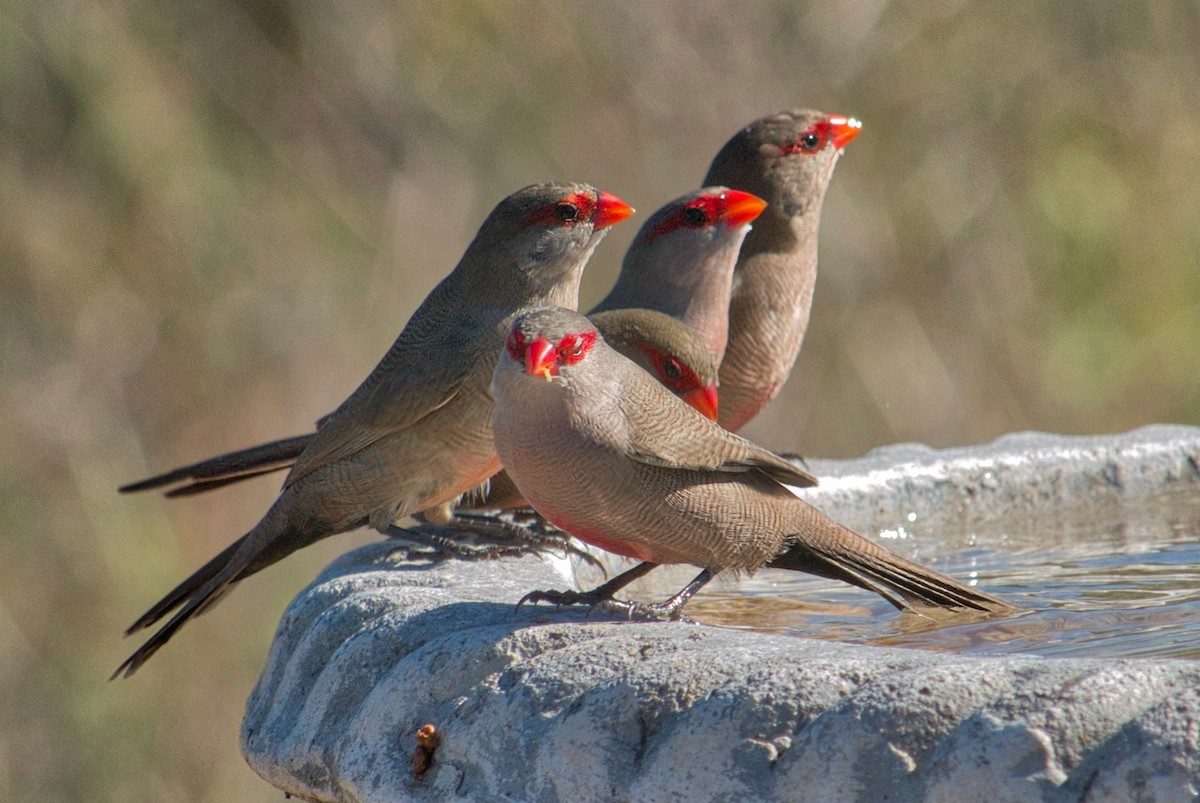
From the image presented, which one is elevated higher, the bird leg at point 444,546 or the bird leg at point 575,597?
the bird leg at point 444,546

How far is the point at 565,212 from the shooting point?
157 inches

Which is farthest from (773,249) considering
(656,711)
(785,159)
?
(656,711)

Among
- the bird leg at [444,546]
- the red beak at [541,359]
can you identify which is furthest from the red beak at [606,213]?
the red beak at [541,359]

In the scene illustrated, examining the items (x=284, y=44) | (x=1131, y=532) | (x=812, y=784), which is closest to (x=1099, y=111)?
(x=284, y=44)

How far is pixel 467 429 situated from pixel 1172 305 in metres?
6.23

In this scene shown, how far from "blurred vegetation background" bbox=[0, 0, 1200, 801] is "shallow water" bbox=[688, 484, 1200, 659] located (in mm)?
3414

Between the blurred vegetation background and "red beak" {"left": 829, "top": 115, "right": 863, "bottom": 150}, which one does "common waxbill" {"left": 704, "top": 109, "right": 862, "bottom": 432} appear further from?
the blurred vegetation background

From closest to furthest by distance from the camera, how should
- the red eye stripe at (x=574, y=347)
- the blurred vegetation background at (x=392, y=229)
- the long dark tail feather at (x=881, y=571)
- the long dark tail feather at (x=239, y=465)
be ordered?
the red eye stripe at (x=574, y=347)
the long dark tail feather at (x=881, y=571)
the long dark tail feather at (x=239, y=465)
the blurred vegetation background at (x=392, y=229)

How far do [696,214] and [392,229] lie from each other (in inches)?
105

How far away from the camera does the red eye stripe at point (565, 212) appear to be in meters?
3.98

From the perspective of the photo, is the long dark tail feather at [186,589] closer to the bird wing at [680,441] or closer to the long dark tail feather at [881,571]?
the bird wing at [680,441]

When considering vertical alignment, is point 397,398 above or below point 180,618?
above

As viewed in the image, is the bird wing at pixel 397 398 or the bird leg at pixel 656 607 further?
the bird wing at pixel 397 398

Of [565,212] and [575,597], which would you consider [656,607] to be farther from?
[565,212]
